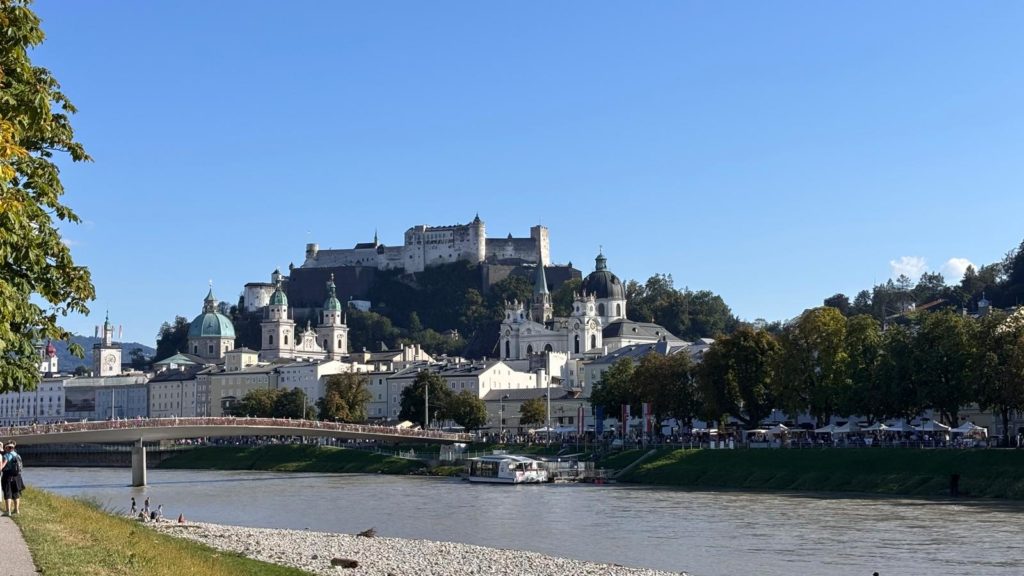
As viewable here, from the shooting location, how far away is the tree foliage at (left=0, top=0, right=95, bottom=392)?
12820 millimetres

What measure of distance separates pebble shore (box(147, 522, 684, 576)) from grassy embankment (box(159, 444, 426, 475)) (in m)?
40.4

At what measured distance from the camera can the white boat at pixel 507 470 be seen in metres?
64.8

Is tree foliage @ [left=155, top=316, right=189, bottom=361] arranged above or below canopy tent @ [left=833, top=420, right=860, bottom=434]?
above

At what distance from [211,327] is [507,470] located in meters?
109

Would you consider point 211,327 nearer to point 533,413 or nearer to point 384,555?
point 533,413

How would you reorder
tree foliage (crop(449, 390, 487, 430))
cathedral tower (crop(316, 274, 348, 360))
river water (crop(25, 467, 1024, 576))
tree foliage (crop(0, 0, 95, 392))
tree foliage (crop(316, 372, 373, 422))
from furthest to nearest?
cathedral tower (crop(316, 274, 348, 360)), tree foliage (crop(316, 372, 373, 422)), tree foliage (crop(449, 390, 487, 430)), river water (crop(25, 467, 1024, 576)), tree foliage (crop(0, 0, 95, 392))

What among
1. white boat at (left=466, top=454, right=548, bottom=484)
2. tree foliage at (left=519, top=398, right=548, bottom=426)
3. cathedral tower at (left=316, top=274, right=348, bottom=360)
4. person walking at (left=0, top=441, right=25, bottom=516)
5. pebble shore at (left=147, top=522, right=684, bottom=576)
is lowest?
pebble shore at (left=147, top=522, right=684, bottom=576)

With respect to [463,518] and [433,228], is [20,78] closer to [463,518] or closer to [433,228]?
[463,518]

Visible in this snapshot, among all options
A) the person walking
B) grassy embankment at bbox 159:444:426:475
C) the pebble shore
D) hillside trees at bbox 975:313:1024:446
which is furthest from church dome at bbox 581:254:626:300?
the person walking

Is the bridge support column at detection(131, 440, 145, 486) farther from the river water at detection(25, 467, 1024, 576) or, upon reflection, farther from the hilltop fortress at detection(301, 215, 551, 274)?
the hilltop fortress at detection(301, 215, 551, 274)

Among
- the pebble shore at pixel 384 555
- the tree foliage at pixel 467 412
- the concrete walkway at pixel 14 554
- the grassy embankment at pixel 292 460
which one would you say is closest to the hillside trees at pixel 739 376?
the grassy embankment at pixel 292 460

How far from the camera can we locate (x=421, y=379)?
97.4m

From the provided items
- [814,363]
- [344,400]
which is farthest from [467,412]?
[814,363]

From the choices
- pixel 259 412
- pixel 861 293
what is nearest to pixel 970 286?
pixel 861 293
